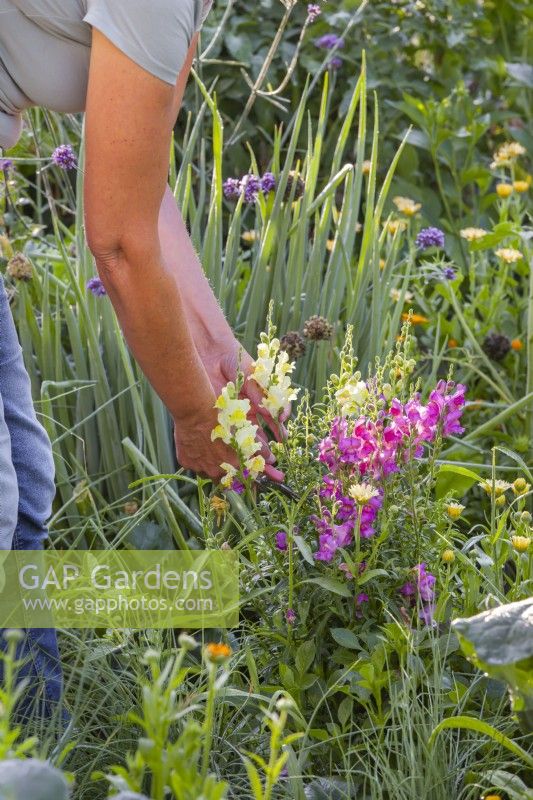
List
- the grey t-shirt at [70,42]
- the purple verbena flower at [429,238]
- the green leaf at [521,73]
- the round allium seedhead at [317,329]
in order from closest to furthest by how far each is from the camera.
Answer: the grey t-shirt at [70,42]
the round allium seedhead at [317,329]
the purple verbena flower at [429,238]
the green leaf at [521,73]

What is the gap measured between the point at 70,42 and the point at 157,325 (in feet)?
1.32

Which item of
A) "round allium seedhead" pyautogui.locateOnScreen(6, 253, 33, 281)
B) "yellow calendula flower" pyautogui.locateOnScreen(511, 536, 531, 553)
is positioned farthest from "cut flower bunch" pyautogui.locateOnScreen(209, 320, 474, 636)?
"round allium seedhead" pyautogui.locateOnScreen(6, 253, 33, 281)

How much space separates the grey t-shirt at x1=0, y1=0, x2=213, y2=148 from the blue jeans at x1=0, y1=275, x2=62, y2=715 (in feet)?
1.10

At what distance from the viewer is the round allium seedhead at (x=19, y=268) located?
2.39 metres

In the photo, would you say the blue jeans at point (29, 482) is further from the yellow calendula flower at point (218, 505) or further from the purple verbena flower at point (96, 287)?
the purple verbena flower at point (96, 287)

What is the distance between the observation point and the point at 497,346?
9.38 ft

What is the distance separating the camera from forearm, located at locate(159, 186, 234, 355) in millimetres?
1889

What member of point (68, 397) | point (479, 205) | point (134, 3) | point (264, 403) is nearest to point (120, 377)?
point (68, 397)

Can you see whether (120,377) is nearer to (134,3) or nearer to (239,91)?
(134,3)

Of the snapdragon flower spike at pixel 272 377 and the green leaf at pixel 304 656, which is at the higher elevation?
the snapdragon flower spike at pixel 272 377

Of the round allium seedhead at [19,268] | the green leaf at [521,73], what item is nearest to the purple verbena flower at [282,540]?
the round allium seedhead at [19,268]

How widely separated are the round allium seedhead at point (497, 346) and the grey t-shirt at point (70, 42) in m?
1.50

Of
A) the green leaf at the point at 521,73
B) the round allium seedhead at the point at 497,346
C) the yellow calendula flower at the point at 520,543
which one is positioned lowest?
the round allium seedhead at the point at 497,346

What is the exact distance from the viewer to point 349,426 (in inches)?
67.6
